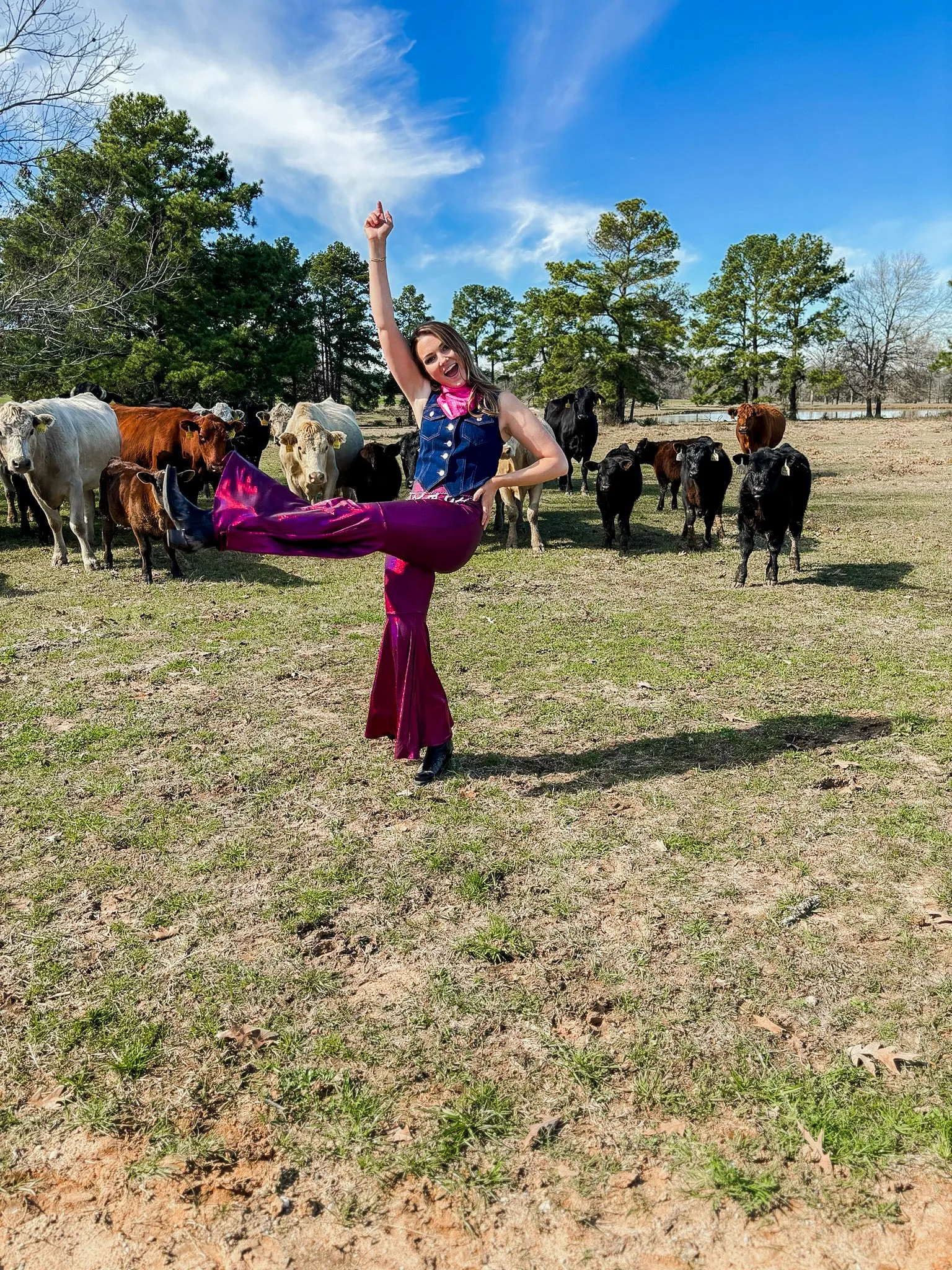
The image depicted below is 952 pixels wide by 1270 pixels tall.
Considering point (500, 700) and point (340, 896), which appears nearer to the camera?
point (340, 896)

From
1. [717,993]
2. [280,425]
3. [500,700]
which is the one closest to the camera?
[717,993]

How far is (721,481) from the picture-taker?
11.3 m

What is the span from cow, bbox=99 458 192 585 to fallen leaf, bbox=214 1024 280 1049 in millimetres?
7538

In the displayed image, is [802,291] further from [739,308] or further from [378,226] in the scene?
[378,226]

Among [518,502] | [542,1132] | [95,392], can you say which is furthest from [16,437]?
[542,1132]

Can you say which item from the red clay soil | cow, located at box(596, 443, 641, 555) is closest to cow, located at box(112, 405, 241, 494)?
cow, located at box(596, 443, 641, 555)

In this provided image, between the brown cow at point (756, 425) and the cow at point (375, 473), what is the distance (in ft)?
23.1

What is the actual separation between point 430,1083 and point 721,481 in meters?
10.00

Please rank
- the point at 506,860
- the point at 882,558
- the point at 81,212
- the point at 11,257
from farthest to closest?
1. the point at 81,212
2. the point at 11,257
3. the point at 882,558
4. the point at 506,860

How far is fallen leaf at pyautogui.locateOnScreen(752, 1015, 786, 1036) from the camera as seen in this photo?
279cm

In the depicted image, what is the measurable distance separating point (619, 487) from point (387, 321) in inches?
299

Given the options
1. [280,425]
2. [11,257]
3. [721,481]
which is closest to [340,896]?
[721,481]

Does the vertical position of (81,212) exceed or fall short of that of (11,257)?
it exceeds it

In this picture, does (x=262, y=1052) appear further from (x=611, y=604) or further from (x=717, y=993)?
(x=611, y=604)
